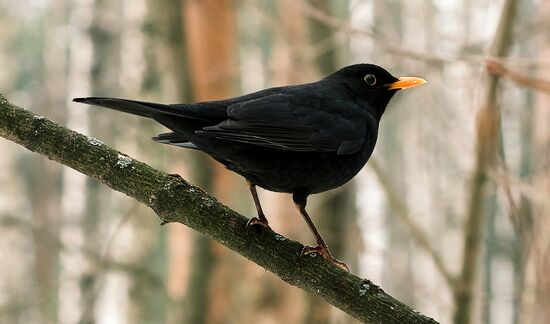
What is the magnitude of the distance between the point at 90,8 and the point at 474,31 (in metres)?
7.78

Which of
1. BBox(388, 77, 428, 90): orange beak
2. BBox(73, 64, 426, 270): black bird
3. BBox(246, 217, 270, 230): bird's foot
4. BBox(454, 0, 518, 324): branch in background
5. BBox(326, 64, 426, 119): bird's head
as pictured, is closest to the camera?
BBox(246, 217, 270, 230): bird's foot

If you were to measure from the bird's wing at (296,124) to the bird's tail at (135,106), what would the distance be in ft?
0.60

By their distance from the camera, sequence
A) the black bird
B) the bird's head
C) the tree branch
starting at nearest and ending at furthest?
the tree branch
the black bird
the bird's head

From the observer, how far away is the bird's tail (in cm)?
294

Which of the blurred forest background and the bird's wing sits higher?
the blurred forest background

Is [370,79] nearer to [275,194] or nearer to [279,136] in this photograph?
[279,136]

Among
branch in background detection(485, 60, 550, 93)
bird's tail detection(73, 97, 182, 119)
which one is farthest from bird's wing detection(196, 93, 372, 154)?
branch in background detection(485, 60, 550, 93)

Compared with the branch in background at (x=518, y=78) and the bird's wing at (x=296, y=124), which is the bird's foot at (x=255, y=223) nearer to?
the bird's wing at (x=296, y=124)

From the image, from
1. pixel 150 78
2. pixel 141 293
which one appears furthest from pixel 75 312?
pixel 150 78

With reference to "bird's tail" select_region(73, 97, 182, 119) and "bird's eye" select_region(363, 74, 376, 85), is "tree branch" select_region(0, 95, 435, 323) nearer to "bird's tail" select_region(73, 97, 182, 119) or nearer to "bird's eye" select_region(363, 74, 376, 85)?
"bird's tail" select_region(73, 97, 182, 119)

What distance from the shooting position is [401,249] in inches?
1088

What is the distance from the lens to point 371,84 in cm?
427

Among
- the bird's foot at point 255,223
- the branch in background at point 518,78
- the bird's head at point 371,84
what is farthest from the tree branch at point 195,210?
the branch in background at point 518,78

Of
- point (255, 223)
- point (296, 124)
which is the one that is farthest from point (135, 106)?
point (296, 124)
